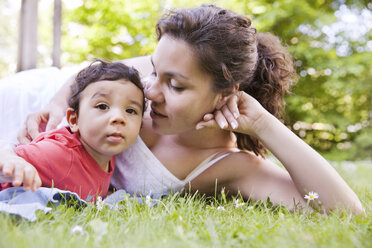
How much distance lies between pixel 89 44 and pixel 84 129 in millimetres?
9464

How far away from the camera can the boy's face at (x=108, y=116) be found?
212 centimetres

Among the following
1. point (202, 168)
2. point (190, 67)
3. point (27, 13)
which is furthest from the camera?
point (27, 13)

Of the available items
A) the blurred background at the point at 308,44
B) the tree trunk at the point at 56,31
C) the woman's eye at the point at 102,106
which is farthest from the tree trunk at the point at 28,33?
the blurred background at the point at 308,44

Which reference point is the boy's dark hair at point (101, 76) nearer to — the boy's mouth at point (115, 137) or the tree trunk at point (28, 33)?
the boy's mouth at point (115, 137)

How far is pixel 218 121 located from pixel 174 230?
0.95 metres

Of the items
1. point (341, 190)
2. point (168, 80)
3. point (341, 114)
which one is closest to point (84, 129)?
point (168, 80)

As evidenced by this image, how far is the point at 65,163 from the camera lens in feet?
6.77

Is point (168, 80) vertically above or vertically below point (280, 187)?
above

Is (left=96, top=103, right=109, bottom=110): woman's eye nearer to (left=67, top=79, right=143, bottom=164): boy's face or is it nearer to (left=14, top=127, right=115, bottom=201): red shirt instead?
(left=67, top=79, right=143, bottom=164): boy's face

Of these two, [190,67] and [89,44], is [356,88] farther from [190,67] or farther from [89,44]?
[190,67]

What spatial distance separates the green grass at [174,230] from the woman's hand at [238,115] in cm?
62

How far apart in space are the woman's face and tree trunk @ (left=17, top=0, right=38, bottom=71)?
11.0ft

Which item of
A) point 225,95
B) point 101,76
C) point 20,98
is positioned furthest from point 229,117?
→ point 20,98

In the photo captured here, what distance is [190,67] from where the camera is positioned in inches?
83.8
